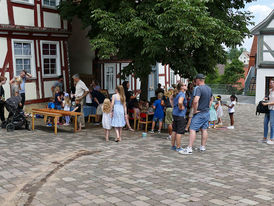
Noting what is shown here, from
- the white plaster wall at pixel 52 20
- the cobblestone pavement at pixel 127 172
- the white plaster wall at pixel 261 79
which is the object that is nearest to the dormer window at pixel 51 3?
the white plaster wall at pixel 52 20

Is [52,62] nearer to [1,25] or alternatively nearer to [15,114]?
[1,25]

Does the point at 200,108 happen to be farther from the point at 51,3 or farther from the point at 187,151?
the point at 51,3

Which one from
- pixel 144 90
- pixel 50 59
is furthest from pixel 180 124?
pixel 50 59

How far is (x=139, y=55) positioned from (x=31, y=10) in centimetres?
619

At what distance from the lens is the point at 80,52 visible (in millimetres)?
22234

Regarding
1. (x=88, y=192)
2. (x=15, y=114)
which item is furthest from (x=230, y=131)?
(x=88, y=192)

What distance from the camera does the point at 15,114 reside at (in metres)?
11.4

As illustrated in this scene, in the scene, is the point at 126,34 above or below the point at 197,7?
below

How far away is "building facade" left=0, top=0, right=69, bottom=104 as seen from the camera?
15164 mm

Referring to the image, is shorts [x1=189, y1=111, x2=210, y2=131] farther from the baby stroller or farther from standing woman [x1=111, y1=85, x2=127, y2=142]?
the baby stroller

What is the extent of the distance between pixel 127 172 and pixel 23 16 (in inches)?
432

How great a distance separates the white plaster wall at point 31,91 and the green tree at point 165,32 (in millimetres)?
3959

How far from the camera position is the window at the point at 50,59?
17.2m

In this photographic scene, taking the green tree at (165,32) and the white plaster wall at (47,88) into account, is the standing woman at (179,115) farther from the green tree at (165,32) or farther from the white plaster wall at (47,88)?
the white plaster wall at (47,88)
